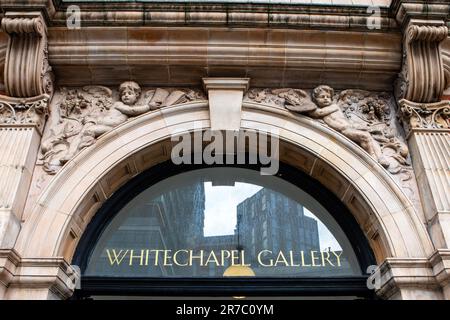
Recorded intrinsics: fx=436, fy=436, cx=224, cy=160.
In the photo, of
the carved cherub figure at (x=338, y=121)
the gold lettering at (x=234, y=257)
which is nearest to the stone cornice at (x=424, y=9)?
the carved cherub figure at (x=338, y=121)

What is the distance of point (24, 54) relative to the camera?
558 centimetres

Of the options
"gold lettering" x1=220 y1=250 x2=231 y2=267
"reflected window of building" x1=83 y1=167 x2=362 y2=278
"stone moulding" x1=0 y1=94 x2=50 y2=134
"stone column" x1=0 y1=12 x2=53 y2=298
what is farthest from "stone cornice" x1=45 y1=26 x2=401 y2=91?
"gold lettering" x1=220 y1=250 x2=231 y2=267

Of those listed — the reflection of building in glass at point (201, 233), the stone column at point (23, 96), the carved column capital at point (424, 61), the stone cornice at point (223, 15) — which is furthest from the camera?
the stone cornice at point (223, 15)

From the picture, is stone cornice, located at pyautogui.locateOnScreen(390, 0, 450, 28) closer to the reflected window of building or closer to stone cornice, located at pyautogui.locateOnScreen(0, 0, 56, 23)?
the reflected window of building

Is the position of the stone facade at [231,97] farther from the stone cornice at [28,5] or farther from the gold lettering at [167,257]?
the gold lettering at [167,257]

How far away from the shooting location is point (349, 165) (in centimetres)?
549

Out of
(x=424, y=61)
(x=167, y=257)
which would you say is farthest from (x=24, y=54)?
(x=424, y=61)

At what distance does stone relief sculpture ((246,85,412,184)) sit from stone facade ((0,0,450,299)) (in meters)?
0.02

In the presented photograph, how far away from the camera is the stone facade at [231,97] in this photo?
5234 millimetres

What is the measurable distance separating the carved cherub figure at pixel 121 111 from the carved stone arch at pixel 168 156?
121 mm

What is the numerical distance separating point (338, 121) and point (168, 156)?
7.78 ft

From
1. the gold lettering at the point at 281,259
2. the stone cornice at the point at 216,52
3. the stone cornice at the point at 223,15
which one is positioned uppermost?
the stone cornice at the point at 223,15

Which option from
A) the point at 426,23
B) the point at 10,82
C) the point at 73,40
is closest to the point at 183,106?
the point at 73,40
